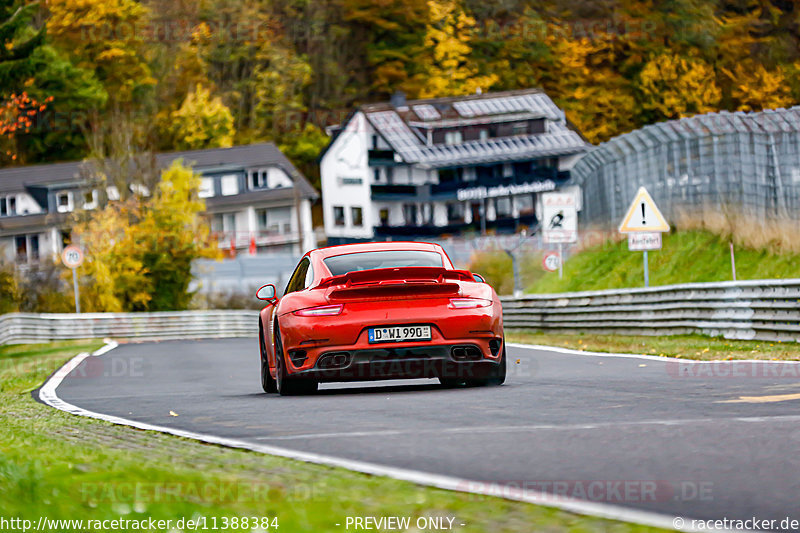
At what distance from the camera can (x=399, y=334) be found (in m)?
10.8

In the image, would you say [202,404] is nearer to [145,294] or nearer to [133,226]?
[145,294]

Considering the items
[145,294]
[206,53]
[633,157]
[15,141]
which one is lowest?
[145,294]

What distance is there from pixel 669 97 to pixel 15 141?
140ft

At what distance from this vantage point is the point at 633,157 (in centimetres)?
3262

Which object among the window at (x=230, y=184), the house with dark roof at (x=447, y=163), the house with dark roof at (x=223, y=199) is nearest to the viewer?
the house with dark roof at (x=223, y=199)

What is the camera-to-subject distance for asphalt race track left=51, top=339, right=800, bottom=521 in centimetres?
567

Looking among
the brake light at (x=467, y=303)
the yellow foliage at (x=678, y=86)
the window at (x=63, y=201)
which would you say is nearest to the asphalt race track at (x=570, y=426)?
the brake light at (x=467, y=303)

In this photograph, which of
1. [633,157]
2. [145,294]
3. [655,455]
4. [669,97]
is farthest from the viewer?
[669,97]

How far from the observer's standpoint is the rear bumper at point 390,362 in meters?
10.8

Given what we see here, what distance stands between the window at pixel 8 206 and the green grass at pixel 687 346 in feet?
214

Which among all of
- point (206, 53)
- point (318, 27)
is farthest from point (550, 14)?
point (206, 53)

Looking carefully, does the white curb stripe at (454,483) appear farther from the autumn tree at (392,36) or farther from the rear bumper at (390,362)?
the autumn tree at (392,36)

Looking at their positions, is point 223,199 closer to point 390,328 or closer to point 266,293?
point 266,293

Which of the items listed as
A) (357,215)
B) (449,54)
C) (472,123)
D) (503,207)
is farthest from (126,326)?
(449,54)
